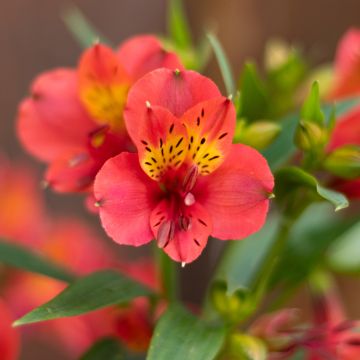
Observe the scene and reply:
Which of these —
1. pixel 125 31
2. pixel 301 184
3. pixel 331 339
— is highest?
pixel 125 31

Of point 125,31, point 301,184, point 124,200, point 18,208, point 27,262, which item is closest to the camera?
point 124,200

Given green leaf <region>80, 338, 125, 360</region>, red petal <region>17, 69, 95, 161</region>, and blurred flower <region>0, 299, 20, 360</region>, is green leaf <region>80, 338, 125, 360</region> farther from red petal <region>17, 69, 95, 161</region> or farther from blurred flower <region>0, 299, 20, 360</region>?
red petal <region>17, 69, 95, 161</region>

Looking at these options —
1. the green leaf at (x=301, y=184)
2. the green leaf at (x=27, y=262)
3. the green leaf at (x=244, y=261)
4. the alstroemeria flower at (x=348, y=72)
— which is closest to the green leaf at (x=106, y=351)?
the green leaf at (x=27, y=262)

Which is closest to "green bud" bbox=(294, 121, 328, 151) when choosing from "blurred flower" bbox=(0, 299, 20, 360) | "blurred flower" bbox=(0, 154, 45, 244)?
"blurred flower" bbox=(0, 299, 20, 360)

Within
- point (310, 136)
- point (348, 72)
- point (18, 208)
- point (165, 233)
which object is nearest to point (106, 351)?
point (165, 233)

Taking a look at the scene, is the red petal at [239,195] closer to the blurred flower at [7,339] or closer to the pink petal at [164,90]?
the pink petal at [164,90]

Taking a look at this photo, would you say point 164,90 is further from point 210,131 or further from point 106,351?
point 106,351

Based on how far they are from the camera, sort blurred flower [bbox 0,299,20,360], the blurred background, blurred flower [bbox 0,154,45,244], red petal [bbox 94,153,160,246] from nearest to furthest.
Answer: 1. red petal [bbox 94,153,160,246]
2. blurred flower [bbox 0,299,20,360]
3. blurred flower [bbox 0,154,45,244]
4. the blurred background
